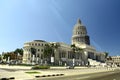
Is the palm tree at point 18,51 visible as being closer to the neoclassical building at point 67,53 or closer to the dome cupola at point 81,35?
the neoclassical building at point 67,53

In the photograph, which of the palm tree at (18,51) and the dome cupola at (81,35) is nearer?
the palm tree at (18,51)

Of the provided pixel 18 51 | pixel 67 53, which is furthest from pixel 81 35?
pixel 18 51

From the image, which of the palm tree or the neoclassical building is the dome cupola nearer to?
the neoclassical building

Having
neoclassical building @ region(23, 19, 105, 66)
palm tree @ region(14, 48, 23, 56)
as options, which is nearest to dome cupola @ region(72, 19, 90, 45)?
neoclassical building @ region(23, 19, 105, 66)

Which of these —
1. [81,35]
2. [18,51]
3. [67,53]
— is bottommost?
[67,53]

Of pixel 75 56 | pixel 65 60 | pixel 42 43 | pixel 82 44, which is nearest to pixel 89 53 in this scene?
pixel 82 44

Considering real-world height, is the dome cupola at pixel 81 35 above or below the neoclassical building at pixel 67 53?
above

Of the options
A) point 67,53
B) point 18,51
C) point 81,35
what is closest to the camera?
point 67,53

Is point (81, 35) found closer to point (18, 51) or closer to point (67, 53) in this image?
point (67, 53)

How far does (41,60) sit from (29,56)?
9.32 metres

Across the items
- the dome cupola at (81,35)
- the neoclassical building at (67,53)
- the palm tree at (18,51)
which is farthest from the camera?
the dome cupola at (81,35)

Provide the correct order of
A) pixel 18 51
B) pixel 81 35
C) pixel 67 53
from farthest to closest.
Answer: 1. pixel 81 35
2. pixel 18 51
3. pixel 67 53

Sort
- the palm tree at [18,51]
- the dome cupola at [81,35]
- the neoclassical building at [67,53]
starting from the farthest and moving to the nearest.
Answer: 1. the dome cupola at [81,35]
2. the palm tree at [18,51]
3. the neoclassical building at [67,53]

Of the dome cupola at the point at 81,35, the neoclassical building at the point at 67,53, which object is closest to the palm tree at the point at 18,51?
the neoclassical building at the point at 67,53
